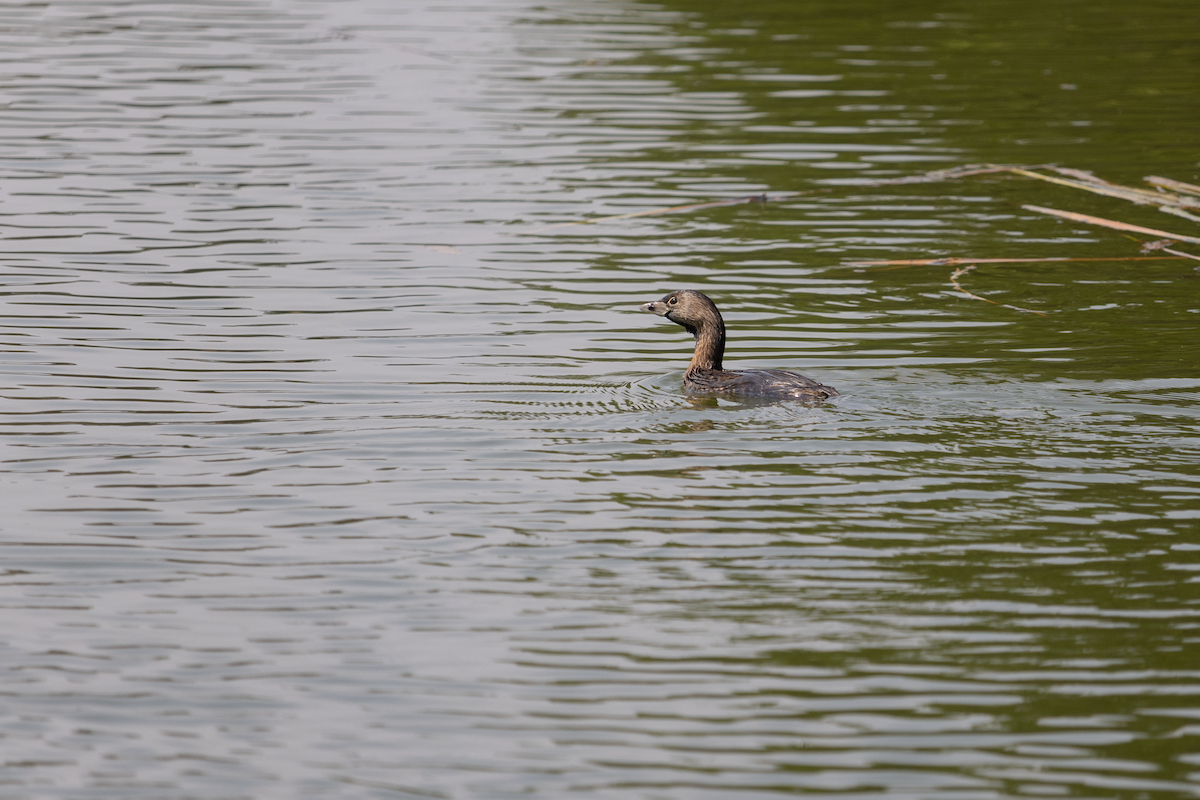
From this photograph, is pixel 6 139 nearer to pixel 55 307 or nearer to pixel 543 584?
pixel 55 307

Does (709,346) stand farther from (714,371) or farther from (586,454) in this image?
(586,454)

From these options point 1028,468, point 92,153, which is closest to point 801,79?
point 92,153

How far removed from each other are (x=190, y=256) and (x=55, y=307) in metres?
2.06

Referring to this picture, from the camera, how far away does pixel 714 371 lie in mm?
12227

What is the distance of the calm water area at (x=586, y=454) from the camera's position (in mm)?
6832

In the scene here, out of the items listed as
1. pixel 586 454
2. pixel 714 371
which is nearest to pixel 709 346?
pixel 714 371

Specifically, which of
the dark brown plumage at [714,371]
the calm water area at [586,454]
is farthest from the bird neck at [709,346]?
the calm water area at [586,454]

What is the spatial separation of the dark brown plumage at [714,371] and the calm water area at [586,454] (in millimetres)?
272

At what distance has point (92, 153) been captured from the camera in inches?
779

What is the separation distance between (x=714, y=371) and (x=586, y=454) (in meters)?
2.16

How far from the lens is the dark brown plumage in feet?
37.2

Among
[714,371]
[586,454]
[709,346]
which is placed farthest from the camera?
[709,346]

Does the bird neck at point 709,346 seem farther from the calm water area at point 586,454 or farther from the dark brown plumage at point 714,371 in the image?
the calm water area at point 586,454

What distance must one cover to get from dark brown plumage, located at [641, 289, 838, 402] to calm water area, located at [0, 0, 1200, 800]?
272mm
